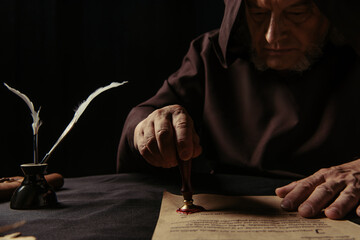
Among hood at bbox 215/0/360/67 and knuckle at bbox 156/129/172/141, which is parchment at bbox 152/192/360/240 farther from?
hood at bbox 215/0/360/67

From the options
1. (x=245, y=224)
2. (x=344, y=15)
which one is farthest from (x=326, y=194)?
(x=344, y=15)

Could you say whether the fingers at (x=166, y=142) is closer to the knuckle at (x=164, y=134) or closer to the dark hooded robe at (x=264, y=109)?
the knuckle at (x=164, y=134)

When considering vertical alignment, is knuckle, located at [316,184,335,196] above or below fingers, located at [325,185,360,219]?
above

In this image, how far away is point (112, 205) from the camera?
830 millimetres

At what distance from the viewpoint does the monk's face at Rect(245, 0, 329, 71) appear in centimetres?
135

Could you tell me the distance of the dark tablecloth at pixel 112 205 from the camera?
636 millimetres

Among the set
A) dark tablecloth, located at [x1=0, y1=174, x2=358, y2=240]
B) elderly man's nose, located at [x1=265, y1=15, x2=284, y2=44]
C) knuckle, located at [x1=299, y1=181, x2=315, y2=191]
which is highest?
elderly man's nose, located at [x1=265, y1=15, x2=284, y2=44]

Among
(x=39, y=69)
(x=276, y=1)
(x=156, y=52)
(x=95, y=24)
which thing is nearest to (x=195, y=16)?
(x=156, y=52)

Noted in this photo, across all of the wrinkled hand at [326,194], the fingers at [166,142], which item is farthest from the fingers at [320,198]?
the fingers at [166,142]

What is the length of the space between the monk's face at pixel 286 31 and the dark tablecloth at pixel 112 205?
0.56m

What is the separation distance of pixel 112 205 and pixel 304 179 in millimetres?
482

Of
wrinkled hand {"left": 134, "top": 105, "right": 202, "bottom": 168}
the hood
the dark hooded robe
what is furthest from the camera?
the dark hooded robe

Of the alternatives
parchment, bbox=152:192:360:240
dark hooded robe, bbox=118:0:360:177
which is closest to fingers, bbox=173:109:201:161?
parchment, bbox=152:192:360:240

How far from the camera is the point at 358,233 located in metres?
0.60
